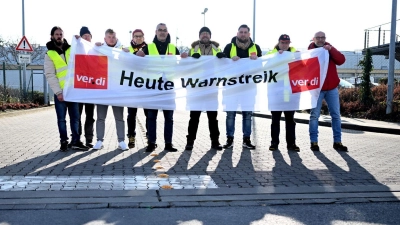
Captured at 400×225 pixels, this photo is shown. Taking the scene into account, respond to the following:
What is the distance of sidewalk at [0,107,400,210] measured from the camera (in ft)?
16.0

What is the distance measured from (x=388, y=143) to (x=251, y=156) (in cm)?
419

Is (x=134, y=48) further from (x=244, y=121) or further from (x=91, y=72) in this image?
(x=244, y=121)

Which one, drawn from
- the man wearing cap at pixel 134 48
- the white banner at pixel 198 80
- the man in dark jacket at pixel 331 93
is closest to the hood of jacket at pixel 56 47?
the white banner at pixel 198 80

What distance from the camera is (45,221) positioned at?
4105 millimetres

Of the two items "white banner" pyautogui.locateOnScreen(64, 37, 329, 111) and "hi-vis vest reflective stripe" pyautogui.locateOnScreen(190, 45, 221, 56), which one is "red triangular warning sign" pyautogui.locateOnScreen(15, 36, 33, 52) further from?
"hi-vis vest reflective stripe" pyautogui.locateOnScreen(190, 45, 221, 56)

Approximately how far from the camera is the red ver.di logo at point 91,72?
815 cm

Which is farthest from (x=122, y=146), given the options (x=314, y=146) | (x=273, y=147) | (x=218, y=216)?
(x=218, y=216)

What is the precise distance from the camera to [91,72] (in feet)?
27.2

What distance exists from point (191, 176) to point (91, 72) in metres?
3.35

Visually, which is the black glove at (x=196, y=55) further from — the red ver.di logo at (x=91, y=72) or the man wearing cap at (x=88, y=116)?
the man wearing cap at (x=88, y=116)

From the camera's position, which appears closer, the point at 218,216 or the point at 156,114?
the point at 218,216

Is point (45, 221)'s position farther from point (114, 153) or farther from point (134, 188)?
point (114, 153)

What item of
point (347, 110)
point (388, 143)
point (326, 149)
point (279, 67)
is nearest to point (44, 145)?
point (279, 67)

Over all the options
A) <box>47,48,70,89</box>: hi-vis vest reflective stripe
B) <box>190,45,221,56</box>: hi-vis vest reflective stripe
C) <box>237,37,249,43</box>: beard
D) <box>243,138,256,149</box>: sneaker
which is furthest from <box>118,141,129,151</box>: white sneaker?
<box>237,37,249,43</box>: beard
